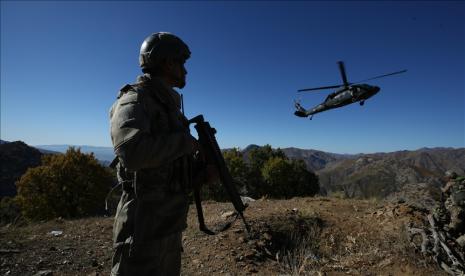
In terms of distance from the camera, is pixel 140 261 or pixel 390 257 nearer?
pixel 140 261

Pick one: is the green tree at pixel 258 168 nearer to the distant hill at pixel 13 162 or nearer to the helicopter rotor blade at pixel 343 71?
the helicopter rotor blade at pixel 343 71

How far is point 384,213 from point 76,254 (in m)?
8.69

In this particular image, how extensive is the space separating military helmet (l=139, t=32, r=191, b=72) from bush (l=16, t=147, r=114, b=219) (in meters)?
23.6

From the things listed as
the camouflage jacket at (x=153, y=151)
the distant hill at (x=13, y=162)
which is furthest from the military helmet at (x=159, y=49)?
the distant hill at (x=13, y=162)

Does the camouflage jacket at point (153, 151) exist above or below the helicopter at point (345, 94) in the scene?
below

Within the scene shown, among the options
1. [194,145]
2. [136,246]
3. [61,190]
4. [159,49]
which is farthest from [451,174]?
[61,190]

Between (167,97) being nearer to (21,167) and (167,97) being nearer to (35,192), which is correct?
(35,192)

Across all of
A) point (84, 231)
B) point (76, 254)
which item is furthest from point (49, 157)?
point (76, 254)

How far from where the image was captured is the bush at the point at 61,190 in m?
22.5

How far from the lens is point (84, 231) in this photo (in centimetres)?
859

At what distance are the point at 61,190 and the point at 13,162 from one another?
47.2 metres

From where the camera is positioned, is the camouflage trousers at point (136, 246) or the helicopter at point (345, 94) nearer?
the camouflage trousers at point (136, 246)

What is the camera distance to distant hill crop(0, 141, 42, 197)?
54.6 m

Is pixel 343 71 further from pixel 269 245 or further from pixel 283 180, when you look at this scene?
pixel 283 180
